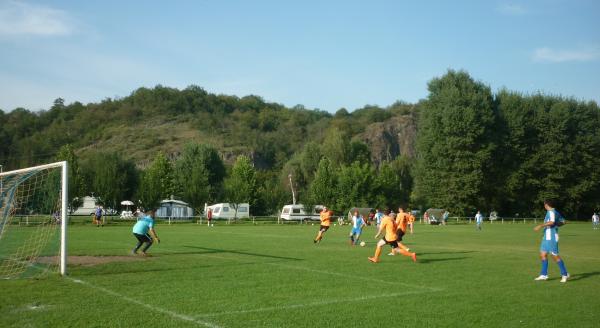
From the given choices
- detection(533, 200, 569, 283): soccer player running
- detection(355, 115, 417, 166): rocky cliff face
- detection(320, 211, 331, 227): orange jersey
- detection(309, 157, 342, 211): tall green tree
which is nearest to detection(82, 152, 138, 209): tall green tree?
detection(309, 157, 342, 211): tall green tree

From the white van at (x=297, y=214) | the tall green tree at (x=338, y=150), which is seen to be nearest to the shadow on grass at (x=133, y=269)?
the white van at (x=297, y=214)

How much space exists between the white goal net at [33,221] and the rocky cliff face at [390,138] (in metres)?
123

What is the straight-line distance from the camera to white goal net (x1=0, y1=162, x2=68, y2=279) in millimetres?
14109

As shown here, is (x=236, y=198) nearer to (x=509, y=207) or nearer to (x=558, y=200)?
(x=509, y=207)

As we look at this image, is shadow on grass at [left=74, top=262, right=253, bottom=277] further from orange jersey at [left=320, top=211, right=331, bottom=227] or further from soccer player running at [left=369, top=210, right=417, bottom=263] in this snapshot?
orange jersey at [left=320, top=211, right=331, bottom=227]

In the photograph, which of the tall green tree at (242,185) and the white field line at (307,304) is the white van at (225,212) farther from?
the white field line at (307,304)

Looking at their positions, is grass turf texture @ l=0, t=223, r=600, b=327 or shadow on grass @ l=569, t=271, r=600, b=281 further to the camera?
shadow on grass @ l=569, t=271, r=600, b=281

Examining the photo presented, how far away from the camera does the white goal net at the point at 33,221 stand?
1411cm

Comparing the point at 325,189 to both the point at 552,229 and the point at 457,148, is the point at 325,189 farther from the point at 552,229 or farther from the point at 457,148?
the point at 552,229

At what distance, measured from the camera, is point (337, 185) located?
73.9 m

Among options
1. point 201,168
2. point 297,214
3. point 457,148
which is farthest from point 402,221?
point 201,168

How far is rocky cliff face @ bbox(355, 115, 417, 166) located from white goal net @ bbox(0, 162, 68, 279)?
123352 mm

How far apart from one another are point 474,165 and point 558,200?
14300mm

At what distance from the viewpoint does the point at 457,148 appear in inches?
2680
